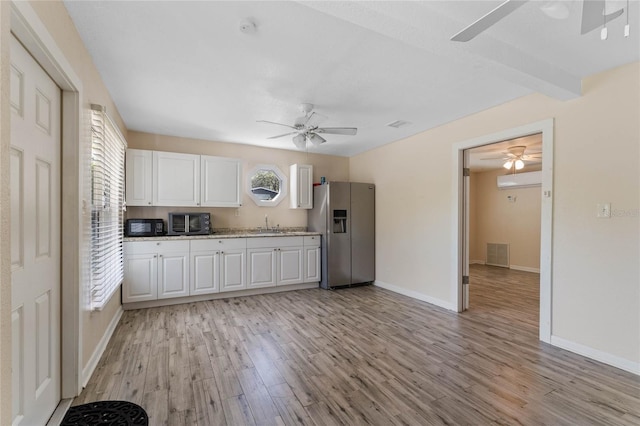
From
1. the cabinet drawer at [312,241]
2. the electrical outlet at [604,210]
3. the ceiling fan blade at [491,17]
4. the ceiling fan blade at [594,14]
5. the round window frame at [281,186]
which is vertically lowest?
the cabinet drawer at [312,241]

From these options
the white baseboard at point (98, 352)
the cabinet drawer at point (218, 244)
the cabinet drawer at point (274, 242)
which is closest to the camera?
the white baseboard at point (98, 352)

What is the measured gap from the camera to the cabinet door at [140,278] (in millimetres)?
3693

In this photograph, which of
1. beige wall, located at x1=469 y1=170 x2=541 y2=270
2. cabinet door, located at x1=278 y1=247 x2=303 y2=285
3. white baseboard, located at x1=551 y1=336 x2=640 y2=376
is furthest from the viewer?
beige wall, located at x1=469 y1=170 x2=541 y2=270

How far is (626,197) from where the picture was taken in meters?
2.36

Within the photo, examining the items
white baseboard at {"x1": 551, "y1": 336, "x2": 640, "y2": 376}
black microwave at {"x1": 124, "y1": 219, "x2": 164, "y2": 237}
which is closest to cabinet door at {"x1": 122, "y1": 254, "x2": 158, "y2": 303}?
black microwave at {"x1": 124, "y1": 219, "x2": 164, "y2": 237}

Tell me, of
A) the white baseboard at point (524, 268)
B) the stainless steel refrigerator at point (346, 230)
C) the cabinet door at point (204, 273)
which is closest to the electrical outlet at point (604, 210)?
the stainless steel refrigerator at point (346, 230)

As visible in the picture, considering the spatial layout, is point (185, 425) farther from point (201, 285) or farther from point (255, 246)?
point (255, 246)

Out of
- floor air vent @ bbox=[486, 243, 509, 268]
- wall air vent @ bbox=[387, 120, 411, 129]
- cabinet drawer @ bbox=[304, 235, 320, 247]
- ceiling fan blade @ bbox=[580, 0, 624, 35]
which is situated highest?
wall air vent @ bbox=[387, 120, 411, 129]

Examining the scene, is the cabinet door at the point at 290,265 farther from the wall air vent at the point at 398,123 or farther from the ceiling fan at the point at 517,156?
the ceiling fan at the point at 517,156

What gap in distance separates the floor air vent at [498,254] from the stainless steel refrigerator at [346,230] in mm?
3918

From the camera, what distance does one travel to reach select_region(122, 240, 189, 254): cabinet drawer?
3.70 m

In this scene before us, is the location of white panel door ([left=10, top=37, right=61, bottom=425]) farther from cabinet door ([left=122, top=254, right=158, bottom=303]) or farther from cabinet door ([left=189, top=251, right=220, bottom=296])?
cabinet door ([left=189, top=251, right=220, bottom=296])

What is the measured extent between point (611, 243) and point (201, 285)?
14.7 feet

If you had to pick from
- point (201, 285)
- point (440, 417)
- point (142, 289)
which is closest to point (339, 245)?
point (201, 285)
